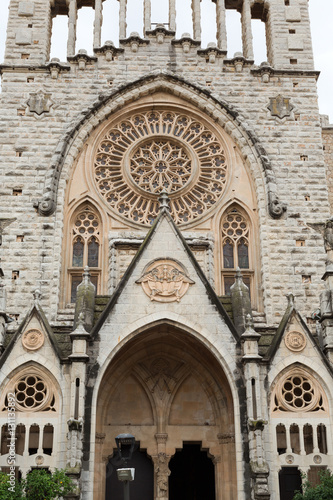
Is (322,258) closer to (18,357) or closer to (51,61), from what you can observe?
(18,357)

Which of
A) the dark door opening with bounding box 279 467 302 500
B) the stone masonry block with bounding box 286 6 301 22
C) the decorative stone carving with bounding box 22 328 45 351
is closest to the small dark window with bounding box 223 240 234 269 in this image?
the dark door opening with bounding box 279 467 302 500

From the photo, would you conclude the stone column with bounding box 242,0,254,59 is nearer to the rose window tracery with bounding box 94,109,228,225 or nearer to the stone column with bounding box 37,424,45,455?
the rose window tracery with bounding box 94,109,228,225

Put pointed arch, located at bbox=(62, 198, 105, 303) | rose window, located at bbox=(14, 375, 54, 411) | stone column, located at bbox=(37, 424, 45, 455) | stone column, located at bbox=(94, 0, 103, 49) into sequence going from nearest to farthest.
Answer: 1. stone column, located at bbox=(37, 424, 45, 455)
2. rose window, located at bbox=(14, 375, 54, 411)
3. pointed arch, located at bbox=(62, 198, 105, 303)
4. stone column, located at bbox=(94, 0, 103, 49)

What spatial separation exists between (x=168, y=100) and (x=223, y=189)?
11.8 feet

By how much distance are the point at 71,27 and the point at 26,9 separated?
166cm

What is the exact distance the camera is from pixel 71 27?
21969 millimetres

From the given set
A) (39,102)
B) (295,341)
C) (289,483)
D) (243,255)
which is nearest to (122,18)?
(39,102)

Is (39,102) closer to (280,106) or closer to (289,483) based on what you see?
(280,106)

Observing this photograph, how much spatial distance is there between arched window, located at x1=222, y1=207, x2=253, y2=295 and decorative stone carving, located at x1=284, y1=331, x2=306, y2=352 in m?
3.64

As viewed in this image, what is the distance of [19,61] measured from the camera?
2109 cm

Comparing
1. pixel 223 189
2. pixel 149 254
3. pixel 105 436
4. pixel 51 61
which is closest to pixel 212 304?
pixel 149 254

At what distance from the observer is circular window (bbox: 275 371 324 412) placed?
48.6ft

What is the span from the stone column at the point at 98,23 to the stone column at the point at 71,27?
2.43ft

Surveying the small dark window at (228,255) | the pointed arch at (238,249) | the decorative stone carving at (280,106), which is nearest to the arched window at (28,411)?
the pointed arch at (238,249)
